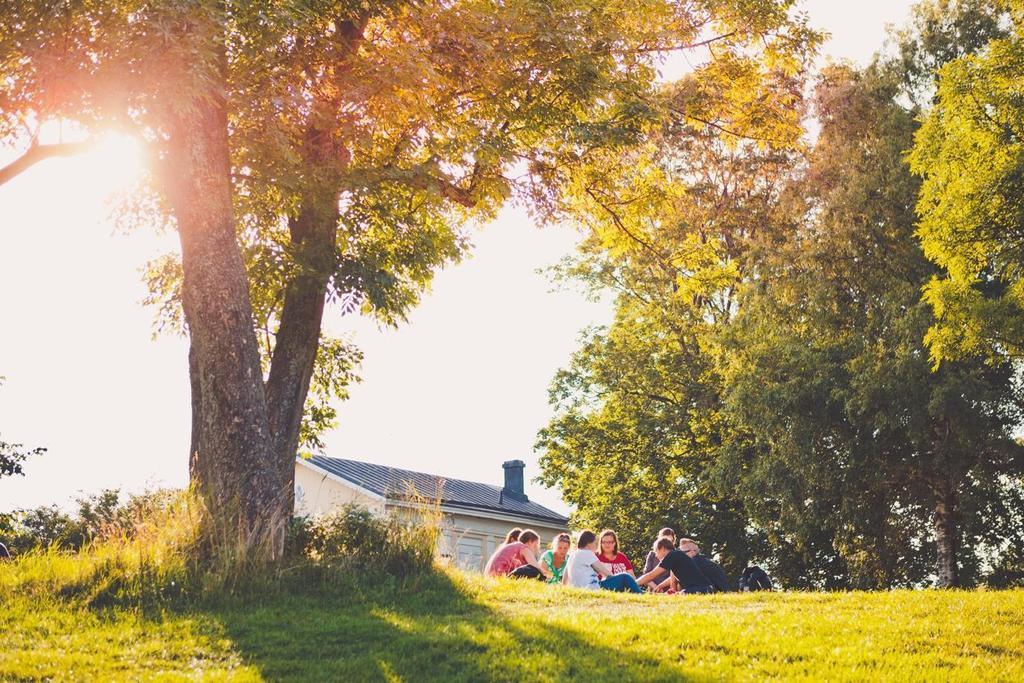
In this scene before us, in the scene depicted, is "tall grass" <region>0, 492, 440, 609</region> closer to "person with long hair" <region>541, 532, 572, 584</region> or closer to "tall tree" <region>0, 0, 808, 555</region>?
"tall tree" <region>0, 0, 808, 555</region>

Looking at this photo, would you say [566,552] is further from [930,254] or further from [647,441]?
[647,441]

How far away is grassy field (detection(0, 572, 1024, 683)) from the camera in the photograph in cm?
753

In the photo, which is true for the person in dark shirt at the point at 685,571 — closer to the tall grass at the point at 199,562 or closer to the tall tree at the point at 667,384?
the tall grass at the point at 199,562

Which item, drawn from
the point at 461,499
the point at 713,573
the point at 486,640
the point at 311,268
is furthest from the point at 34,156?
the point at 461,499

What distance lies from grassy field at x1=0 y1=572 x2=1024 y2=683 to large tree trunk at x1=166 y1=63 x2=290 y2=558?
1.19 meters

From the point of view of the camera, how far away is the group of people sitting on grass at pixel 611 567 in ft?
46.4

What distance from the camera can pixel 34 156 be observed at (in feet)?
50.2

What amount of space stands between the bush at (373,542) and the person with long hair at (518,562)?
361cm

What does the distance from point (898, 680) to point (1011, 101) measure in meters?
13.5

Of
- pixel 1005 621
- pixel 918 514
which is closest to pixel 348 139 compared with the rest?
pixel 1005 621

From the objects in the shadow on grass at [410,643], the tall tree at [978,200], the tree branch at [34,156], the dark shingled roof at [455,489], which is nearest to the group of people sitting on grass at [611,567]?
the shadow on grass at [410,643]

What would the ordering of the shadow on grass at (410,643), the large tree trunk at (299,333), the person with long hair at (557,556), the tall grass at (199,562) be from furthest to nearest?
the person with long hair at (557,556) < the large tree trunk at (299,333) < the tall grass at (199,562) < the shadow on grass at (410,643)

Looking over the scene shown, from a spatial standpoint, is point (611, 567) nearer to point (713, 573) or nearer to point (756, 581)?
point (713, 573)

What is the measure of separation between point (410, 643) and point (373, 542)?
331 centimetres
